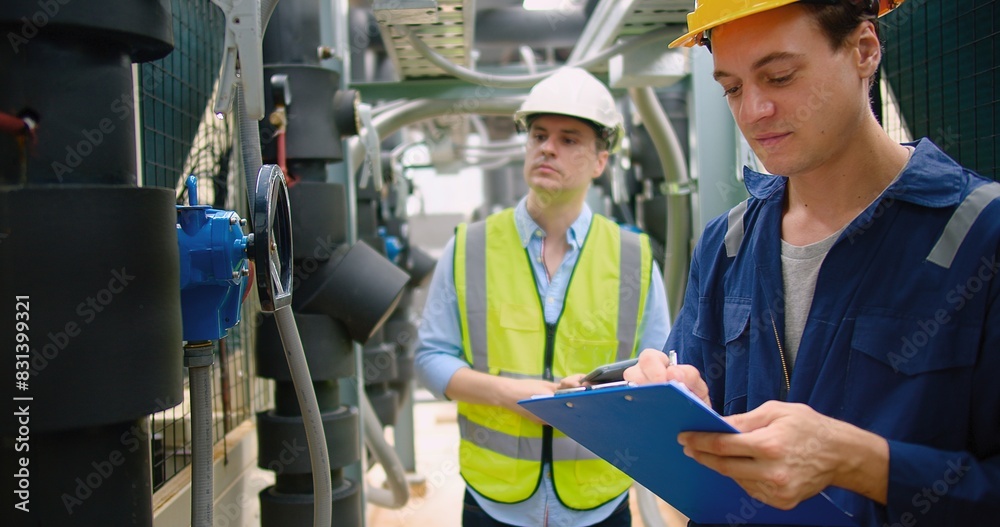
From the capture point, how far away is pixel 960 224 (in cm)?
86

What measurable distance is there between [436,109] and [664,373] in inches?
76.4

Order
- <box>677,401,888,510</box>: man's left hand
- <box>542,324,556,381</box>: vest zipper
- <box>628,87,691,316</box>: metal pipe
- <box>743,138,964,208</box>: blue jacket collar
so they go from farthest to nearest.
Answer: <box>628,87,691,316</box>: metal pipe
<box>542,324,556,381</box>: vest zipper
<box>743,138,964,208</box>: blue jacket collar
<box>677,401,888,510</box>: man's left hand

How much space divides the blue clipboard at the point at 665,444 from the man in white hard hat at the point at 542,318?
540 millimetres

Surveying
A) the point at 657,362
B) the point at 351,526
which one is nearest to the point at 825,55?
the point at 657,362

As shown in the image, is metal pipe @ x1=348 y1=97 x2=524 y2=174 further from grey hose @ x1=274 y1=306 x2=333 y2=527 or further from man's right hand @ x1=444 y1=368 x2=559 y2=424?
grey hose @ x1=274 y1=306 x2=333 y2=527

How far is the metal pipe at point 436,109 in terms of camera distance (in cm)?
270

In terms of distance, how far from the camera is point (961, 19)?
1.45 m

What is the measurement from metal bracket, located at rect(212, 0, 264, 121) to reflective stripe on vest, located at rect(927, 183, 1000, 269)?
2.94 feet

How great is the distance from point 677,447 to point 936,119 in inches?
44.1

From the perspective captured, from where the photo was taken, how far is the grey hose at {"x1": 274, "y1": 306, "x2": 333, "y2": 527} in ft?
3.71

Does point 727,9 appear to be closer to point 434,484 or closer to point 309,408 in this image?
point 309,408

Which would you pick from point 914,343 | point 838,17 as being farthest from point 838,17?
point 914,343

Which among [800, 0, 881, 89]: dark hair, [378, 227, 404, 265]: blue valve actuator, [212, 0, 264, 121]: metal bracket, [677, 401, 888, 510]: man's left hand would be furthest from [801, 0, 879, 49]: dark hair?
[378, 227, 404, 265]: blue valve actuator

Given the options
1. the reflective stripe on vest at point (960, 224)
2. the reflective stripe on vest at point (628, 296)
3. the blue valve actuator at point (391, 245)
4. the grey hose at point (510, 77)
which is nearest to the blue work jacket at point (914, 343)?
the reflective stripe on vest at point (960, 224)
